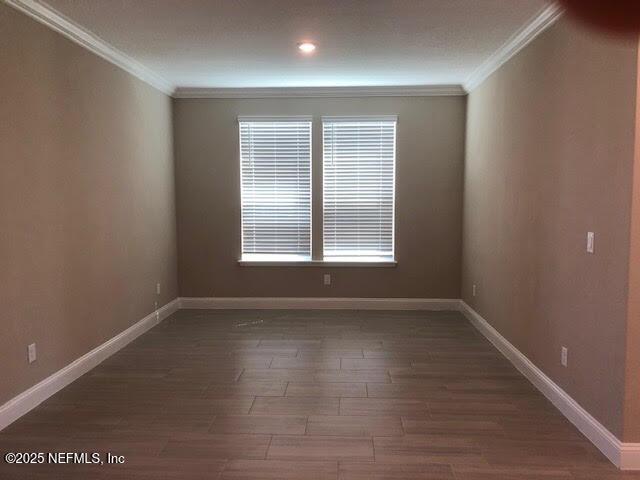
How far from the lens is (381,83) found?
18.4 ft

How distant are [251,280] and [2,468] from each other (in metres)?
3.76

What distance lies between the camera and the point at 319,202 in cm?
606

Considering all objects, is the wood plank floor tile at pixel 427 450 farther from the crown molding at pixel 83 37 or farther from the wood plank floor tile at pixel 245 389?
the crown molding at pixel 83 37

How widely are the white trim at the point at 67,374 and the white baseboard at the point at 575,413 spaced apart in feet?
10.8

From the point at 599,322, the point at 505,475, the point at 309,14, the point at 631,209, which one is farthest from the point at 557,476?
the point at 309,14

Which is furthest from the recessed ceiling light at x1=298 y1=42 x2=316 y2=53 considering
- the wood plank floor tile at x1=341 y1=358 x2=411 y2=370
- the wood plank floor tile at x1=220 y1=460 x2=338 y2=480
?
the wood plank floor tile at x1=220 y1=460 x2=338 y2=480

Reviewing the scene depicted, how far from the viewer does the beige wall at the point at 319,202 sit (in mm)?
5918

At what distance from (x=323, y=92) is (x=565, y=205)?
3.43 metres

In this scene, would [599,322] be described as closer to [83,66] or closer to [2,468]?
[2,468]

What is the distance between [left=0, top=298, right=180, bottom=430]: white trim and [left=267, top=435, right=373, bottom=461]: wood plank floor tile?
1.56 metres

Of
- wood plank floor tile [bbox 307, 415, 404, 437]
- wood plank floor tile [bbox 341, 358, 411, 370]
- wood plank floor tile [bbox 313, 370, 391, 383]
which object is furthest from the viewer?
wood plank floor tile [bbox 341, 358, 411, 370]

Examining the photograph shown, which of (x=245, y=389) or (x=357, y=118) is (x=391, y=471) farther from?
(x=357, y=118)

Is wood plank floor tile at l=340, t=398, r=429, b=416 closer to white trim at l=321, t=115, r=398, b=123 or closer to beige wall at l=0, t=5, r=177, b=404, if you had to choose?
beige wall at l=0, t=5, r=177, b=404

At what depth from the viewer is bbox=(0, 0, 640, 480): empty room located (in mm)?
2680
